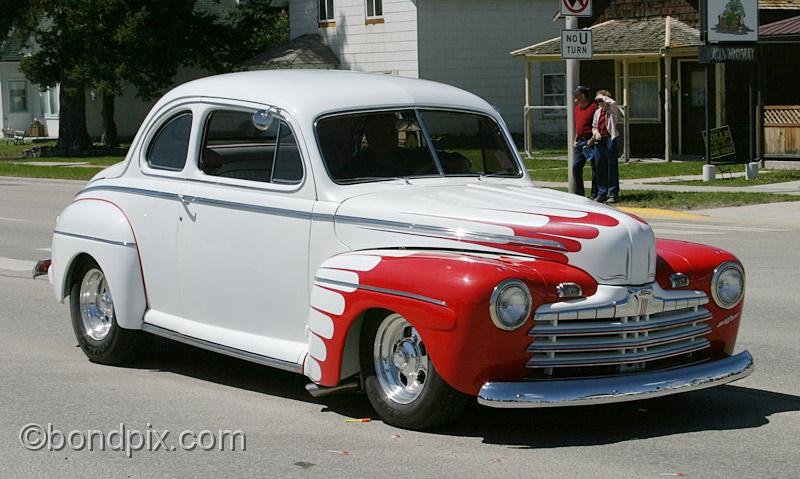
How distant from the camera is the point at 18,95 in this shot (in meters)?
57.9

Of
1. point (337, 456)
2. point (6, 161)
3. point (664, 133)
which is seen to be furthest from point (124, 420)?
point (6, 161)

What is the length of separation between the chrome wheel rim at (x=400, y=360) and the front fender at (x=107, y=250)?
231 cm

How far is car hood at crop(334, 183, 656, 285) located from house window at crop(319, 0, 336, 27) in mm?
36803

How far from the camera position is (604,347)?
6.77m

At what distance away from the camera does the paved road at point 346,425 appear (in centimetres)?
648

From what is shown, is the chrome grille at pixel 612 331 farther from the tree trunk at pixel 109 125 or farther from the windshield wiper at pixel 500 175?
the tree trunk at pixel 109 125

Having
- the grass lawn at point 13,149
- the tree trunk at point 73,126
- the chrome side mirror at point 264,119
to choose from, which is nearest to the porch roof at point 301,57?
the tree trunk at point 73,126

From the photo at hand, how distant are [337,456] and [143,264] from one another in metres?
2.69

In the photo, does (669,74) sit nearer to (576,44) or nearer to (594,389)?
(576,44)

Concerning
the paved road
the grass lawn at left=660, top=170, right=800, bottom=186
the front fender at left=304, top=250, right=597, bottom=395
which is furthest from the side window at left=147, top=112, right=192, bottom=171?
the grass lawn at left=660, top=170, right=800, bottom=186

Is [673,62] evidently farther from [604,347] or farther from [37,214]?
[604,347]

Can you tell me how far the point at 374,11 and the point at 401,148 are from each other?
1349 inches

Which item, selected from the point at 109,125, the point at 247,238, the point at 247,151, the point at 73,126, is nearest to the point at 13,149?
the point at 109,125

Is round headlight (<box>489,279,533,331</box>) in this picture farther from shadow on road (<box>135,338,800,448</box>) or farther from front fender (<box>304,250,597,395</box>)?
shadow on road (<box>135,338,800,448</box>)
